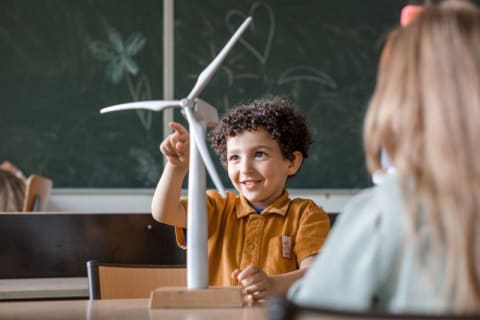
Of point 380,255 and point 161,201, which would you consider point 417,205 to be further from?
point 161,201

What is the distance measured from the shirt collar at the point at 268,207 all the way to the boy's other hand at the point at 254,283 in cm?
40

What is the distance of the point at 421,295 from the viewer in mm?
909

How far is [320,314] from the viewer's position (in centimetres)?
81

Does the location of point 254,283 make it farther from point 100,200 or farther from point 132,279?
point 100,200

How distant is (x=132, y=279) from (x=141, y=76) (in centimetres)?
319

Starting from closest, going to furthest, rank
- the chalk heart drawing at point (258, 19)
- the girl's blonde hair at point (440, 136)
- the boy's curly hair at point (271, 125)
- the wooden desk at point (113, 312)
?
the girl's blonde hair at point (440, 136), the wooden desk at point (113, 312), the boy's curly hair at point (271, 125), the chalk heart drawing at point (258, 19)

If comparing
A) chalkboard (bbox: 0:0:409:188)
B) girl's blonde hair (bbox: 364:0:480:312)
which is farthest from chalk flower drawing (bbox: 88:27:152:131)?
girl's blonde hair (bbox: 364:0:480:312)

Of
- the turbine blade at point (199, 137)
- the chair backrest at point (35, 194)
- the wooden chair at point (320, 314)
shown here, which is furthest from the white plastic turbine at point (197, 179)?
the chair backrest at point (35, 194)

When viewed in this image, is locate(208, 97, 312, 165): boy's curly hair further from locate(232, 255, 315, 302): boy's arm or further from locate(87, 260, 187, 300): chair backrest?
locate(232, 255, 315, 302): boy's arm

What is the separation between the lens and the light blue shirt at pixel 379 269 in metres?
0.91

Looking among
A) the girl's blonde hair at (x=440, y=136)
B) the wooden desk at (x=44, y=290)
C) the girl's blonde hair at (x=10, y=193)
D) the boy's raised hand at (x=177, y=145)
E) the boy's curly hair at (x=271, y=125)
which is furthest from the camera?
the girl's blonde hair at (x=10, y=193)

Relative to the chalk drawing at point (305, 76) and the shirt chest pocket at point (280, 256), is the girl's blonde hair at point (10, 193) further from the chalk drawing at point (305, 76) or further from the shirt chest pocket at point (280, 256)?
the chalk drawing at point (305, 76)

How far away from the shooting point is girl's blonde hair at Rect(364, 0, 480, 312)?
2.94 ft

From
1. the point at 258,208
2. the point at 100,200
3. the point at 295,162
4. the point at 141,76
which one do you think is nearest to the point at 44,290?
the point at 258,208
